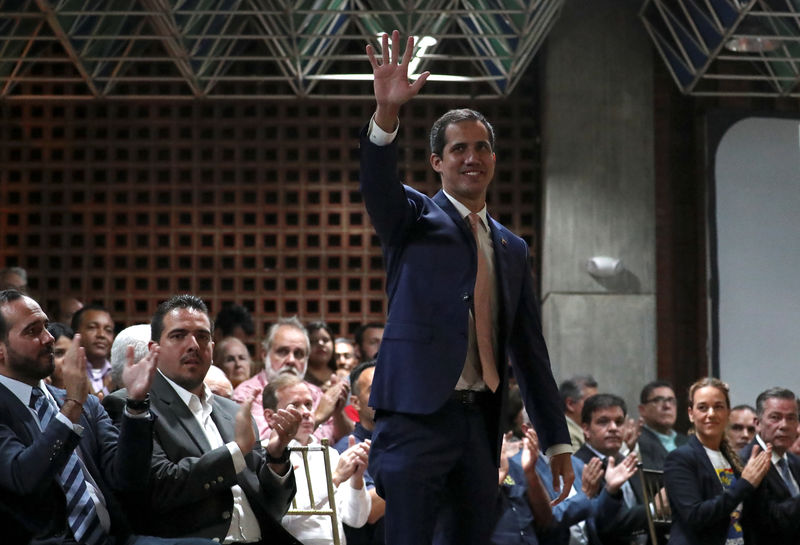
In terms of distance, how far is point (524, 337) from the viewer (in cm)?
337

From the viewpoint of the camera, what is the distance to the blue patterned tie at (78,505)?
3.88m

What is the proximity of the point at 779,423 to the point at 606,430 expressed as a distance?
2.92ft

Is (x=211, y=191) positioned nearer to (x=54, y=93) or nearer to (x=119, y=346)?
(x=54, y=93)

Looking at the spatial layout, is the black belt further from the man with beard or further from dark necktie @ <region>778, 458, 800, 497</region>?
dark necktie @ <region>778, 458, 800, 497</region>

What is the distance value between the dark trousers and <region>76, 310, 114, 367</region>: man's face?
13.0ft

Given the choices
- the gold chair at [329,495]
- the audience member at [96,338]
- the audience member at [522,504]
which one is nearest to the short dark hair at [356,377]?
the audience member at [522,504]

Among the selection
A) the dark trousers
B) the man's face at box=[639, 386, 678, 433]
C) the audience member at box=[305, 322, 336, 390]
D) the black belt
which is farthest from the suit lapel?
the man's face at box=[639, 386, 678, 433]

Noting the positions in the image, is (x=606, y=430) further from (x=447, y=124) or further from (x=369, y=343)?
(x=447, y=124)

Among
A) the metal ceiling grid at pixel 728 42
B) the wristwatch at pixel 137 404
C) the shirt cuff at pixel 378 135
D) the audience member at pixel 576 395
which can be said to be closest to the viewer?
the shirt cuff at pixel 378 135

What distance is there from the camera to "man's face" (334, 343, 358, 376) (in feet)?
25.1

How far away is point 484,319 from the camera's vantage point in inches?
125

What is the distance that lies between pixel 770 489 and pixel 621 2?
4242mm

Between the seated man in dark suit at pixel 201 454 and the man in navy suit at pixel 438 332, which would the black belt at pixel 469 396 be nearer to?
the man in navy suit at pixel 438 332

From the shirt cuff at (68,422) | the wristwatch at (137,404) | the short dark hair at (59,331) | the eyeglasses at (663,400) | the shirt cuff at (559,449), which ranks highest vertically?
the short dark hair at (59,331)
